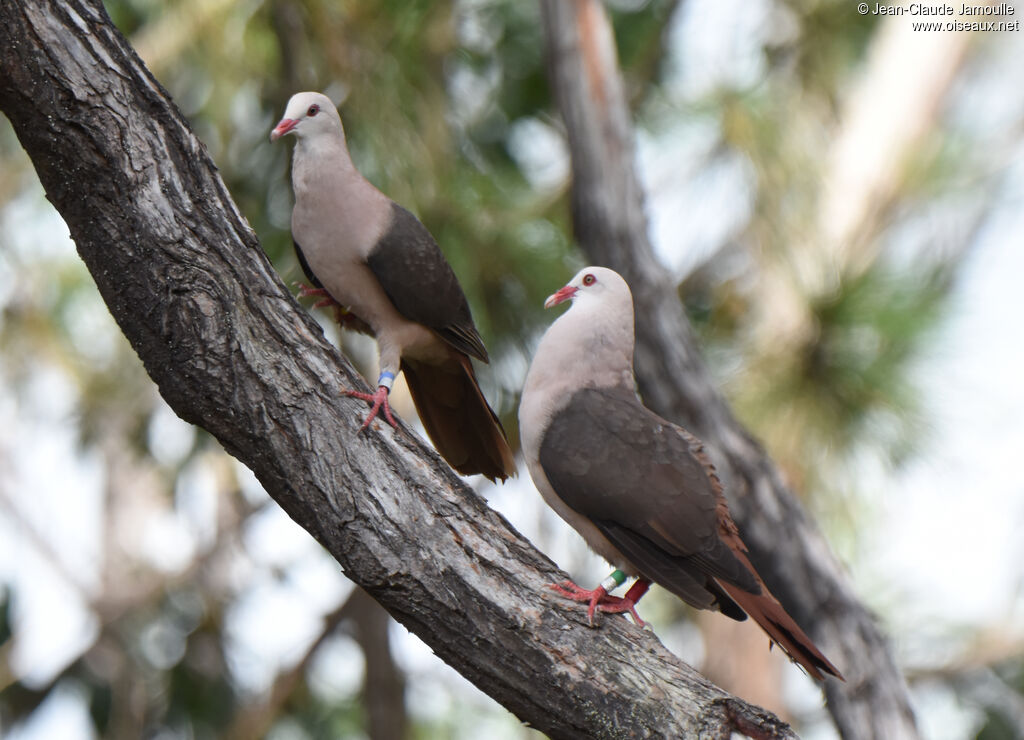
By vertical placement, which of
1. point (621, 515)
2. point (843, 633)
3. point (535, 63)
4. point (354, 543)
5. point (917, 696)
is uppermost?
point (535, 63)

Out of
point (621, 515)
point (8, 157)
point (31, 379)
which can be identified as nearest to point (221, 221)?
point (621, 515)

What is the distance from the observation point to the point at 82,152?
2330 mm

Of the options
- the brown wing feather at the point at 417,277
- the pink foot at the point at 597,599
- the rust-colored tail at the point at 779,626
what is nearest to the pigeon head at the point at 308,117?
the brown wing feather at the point at 417,277

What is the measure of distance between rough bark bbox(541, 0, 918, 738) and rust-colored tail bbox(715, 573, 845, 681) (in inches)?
68.1

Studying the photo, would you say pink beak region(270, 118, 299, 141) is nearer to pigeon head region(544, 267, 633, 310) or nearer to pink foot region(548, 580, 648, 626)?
pigeon head region(544, 267, 633, 310)

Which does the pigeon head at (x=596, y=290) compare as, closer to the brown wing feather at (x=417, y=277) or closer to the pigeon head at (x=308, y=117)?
the brown wing feather at (x=417, y=277)

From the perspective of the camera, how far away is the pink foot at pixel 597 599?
2.48m

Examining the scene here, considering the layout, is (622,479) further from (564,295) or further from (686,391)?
(686,391)

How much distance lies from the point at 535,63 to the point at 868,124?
1.80 meters

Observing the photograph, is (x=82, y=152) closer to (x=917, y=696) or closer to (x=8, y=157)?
(x=8, y=157)

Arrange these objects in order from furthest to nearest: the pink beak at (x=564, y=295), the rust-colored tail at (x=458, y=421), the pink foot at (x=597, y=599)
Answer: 1. the rust-colored tail at (x=458, y=421)
2. the pink beak at (x=564, y=295)
3. the pink foot at (x=597, y=599)

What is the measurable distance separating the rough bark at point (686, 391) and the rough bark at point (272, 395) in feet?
5.73

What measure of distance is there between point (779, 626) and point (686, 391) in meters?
1.93

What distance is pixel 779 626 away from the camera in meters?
2.37
